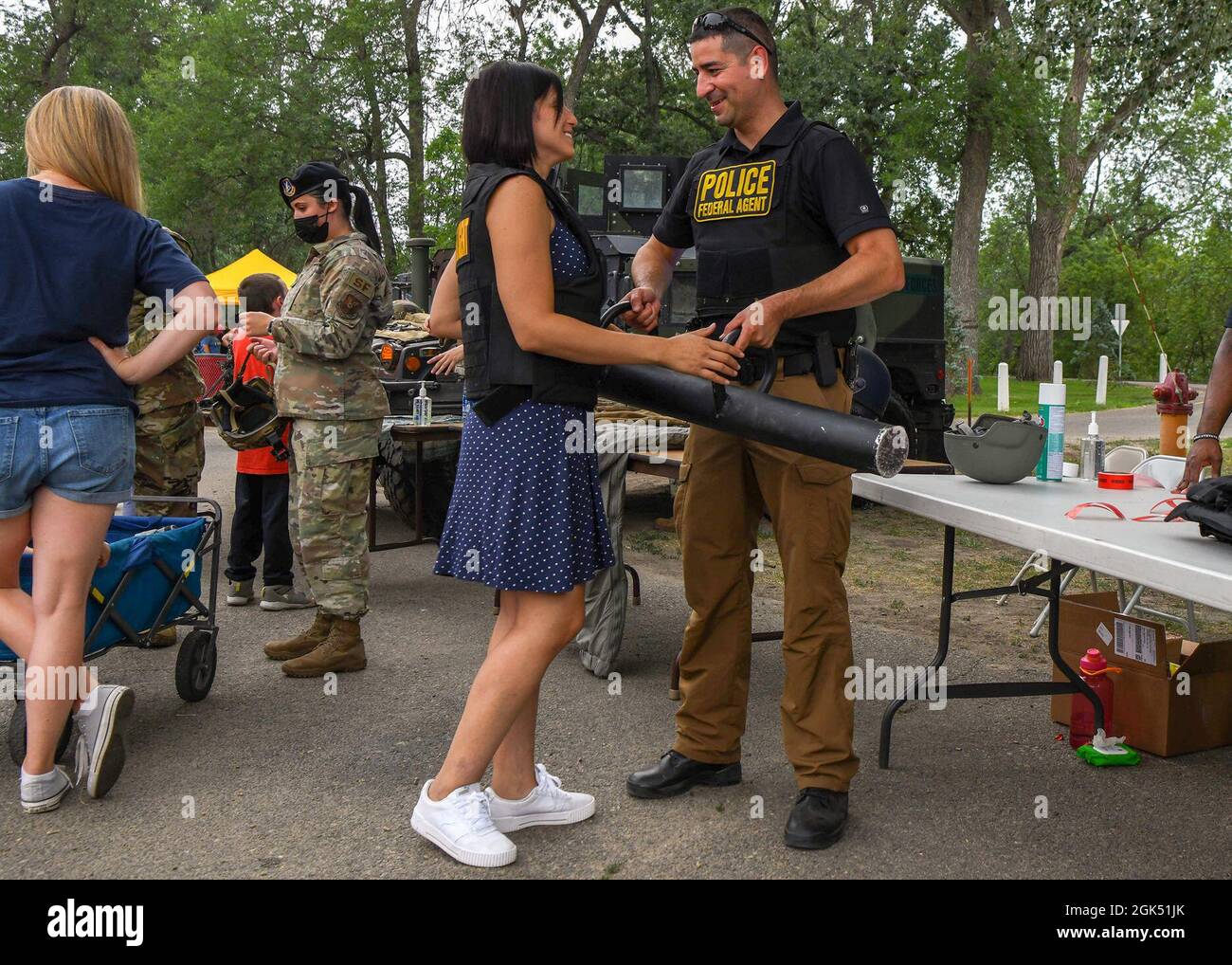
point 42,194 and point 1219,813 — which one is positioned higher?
point 42,194

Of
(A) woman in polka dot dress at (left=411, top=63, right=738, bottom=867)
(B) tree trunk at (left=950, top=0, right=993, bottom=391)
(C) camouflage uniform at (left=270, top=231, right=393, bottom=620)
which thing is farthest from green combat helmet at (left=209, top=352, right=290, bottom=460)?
(B) tree trunk at (left=950, top=0, right=993, bottom=391)

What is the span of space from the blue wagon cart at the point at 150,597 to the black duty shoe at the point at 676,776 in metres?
1.87

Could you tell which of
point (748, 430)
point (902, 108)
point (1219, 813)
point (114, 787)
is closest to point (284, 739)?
point (114, 787)

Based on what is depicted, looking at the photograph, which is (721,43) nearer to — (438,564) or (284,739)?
(438,564)

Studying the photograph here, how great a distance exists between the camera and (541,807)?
3.43 m

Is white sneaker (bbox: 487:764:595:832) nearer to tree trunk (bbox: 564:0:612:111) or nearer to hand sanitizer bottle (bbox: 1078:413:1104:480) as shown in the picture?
hand sanitizer bottle (bbox: 1078:413:1104:480)

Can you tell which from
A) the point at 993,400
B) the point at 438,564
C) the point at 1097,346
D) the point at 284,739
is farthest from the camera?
the point at 1097,346

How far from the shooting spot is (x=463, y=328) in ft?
10.2

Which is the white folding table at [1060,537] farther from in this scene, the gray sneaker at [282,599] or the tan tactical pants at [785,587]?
the gray sneaker at [282,599]

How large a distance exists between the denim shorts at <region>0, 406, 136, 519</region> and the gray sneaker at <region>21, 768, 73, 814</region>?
83cm

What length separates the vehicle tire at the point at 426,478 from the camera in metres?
8.81

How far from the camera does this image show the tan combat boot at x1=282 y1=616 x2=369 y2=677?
506cm

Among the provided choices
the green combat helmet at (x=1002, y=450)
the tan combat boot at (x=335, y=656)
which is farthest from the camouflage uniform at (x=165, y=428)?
the green combat helmet at (x=1002, y=450)
